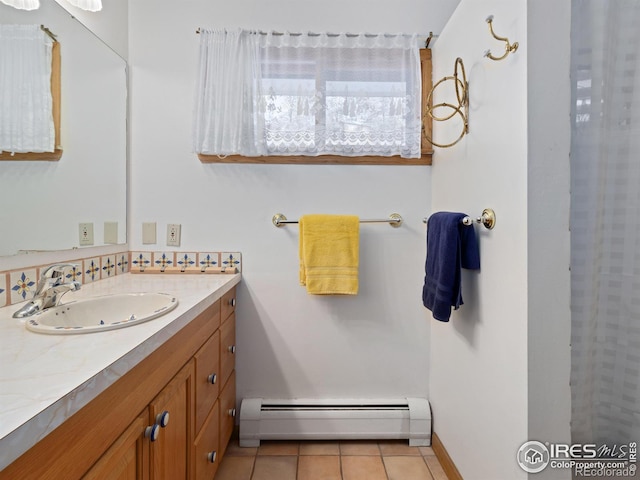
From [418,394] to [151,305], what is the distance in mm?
1410

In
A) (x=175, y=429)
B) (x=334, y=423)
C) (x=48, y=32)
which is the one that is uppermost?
(x=48, y=32)

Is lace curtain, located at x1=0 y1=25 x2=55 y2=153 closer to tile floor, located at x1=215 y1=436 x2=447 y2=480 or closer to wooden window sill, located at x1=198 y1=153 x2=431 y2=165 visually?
wooden window sill, located at x1=198 y1=153 x2=431 y2=165

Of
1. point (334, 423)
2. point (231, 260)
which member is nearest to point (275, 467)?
point (334, 423)

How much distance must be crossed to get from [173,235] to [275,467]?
124 cm

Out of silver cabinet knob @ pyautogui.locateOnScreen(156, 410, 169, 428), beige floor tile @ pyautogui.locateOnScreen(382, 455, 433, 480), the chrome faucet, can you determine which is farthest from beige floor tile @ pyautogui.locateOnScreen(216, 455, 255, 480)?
the chrome faucet

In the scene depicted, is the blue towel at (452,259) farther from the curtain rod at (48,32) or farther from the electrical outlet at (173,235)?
the curtain rod at (48,32)

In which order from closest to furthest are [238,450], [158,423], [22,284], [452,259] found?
[158,423] → [22,284] → [452,259] → [238,450]

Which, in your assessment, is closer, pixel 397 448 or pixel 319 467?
pixel 319 467

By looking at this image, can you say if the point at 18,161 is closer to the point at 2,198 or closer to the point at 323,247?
the point at 2,198

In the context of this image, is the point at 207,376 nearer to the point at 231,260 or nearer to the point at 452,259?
the point at 231,260

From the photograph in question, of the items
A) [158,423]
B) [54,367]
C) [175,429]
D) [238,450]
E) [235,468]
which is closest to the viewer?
[54,367]

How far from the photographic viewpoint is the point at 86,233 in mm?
1322

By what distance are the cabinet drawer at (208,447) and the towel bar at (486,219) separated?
1.24 m

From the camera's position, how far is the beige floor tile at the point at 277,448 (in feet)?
4.93
